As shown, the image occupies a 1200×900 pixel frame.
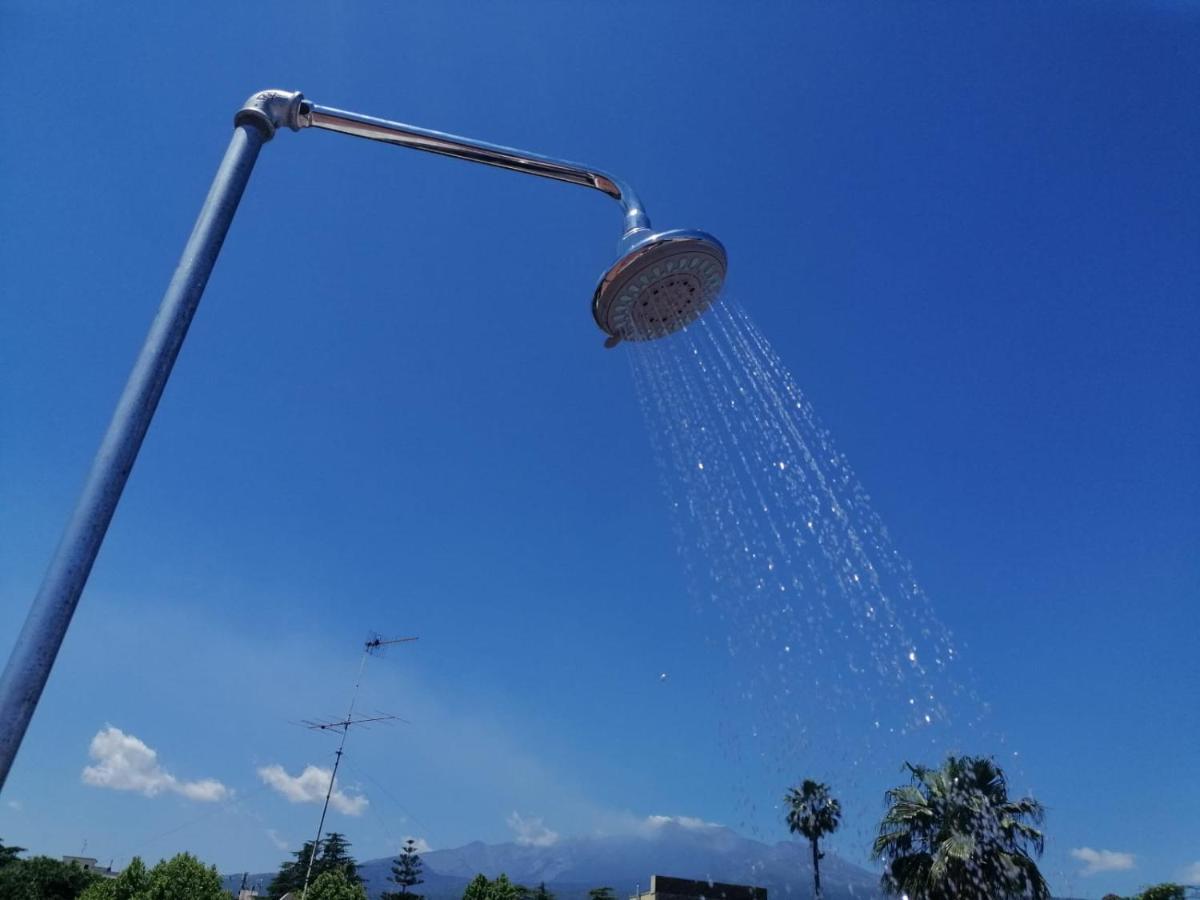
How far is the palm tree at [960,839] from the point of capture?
73.2 feet

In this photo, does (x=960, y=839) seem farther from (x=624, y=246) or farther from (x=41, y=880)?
(x=41, y=880)

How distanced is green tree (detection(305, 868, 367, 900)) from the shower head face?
50014mm

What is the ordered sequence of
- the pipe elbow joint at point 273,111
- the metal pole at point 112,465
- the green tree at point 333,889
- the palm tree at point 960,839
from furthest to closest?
the green tree at point 333,889 < the palm tree at point 960,839 < the pipe elbow joint at point 273,111 < the metal pole at point 112,465

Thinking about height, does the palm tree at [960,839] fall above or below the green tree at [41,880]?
above

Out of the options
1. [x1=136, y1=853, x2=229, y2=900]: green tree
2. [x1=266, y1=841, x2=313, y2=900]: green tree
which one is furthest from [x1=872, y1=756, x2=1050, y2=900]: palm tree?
[x1=266, y1=841, x2=313, y2=900]: green tree

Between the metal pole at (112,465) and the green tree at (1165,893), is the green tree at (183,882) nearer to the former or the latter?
the metal pole at (112,465)

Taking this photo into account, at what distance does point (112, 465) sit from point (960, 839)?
2647cm

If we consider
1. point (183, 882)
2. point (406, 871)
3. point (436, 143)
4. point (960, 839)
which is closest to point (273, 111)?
point (436, 143)

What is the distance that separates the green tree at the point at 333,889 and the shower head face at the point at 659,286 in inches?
1969

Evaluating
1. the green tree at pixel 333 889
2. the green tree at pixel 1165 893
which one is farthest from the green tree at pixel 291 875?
the green tree at pixel 1165 893

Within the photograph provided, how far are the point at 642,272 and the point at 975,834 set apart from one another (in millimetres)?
23139

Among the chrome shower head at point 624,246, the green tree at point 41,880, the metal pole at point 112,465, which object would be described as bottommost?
the green tree at point 41,880

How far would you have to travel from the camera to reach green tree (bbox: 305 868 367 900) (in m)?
48.1

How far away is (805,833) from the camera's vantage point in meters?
43.6
